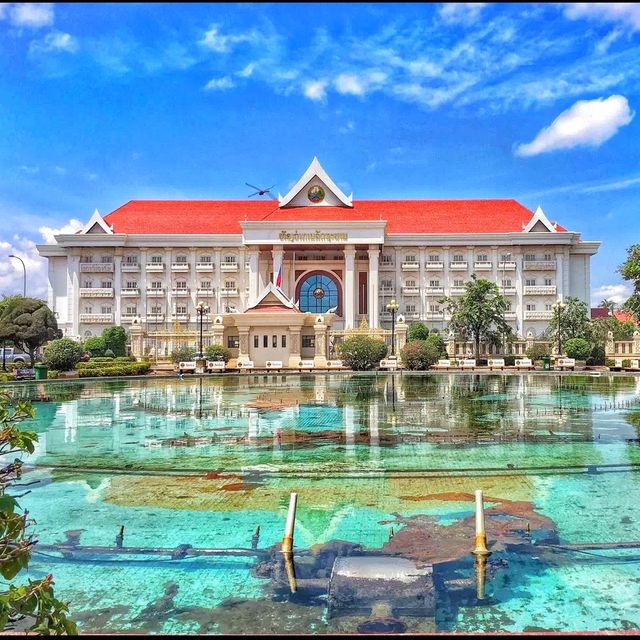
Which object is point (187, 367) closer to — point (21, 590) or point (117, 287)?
point (117, 287)

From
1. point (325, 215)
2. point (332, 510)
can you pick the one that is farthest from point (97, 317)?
point (332, 510)

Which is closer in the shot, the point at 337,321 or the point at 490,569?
the point at 490,569

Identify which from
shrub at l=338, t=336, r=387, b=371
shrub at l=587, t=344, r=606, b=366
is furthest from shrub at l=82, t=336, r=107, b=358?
shrub at l=587, t=344, r=606, b=366

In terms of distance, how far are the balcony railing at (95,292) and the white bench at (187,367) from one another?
23942 millimetres

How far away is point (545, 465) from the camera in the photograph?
1177 centimetres

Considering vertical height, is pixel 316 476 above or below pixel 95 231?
below

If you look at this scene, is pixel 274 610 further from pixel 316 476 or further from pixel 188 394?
pixel 188 394

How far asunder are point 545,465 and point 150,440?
29.1 ft

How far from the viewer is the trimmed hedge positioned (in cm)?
3962

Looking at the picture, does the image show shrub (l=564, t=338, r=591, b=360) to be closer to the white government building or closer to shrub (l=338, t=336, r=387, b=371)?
shrub (l=338, t=336, r=387, b=371)

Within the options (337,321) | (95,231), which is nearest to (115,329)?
(95,231)

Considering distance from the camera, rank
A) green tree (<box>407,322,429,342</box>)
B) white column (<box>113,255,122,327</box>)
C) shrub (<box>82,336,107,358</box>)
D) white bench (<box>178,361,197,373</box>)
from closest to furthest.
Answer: white bench (<box>178,361,197,373</box>)
shrub (<box>82,336,107,358</box>)
green tree (<box>407,322,429,342</box>)
white column (<box>113,255,122,327</box>)

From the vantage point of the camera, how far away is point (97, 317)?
64.9 meters

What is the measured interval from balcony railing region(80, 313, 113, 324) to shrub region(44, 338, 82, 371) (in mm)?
23654
